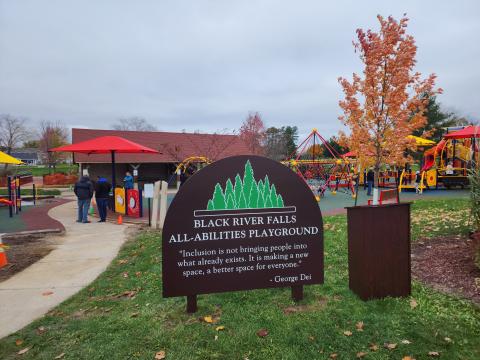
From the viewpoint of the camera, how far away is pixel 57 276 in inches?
224

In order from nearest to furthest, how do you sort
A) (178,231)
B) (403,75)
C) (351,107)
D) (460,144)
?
(178,231) → (403,75) → (351,107) → (460,144)

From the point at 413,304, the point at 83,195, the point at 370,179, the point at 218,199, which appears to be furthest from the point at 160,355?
the point at 370,179

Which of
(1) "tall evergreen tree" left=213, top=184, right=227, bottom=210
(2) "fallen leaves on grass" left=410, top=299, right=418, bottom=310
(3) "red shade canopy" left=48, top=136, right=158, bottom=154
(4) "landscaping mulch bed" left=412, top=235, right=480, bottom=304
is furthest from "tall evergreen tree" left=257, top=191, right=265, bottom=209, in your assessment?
(3) "red shade canopy" left=48, top=136, right=158, bottom=154

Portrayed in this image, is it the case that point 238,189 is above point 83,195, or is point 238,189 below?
above

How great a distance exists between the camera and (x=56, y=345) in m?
3.42

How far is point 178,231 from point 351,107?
7.26 m

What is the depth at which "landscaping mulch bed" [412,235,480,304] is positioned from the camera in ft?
14.3

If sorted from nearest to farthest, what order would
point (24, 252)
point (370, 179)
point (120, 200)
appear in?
1. point (24, 252)
2. point (120, 200)
3. point (370, 179)

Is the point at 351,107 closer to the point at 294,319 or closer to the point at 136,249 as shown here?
the point at 136,249

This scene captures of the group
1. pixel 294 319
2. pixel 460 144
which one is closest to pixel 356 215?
pixel 294 319

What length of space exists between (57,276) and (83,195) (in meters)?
5.85

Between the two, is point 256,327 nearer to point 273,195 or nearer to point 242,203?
point 242,203

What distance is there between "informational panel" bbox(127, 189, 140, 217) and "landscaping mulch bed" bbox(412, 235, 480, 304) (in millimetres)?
8822

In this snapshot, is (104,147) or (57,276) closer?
(57,276)
